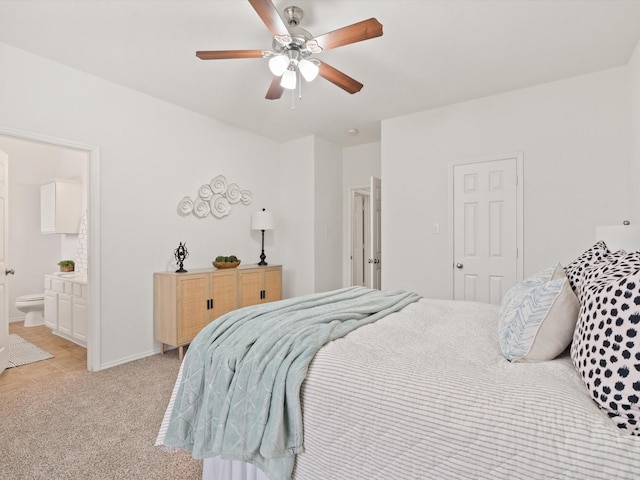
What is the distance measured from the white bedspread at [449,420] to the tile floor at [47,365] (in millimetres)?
2896

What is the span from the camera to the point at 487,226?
3.57 meters

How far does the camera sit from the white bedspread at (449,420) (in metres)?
0.83

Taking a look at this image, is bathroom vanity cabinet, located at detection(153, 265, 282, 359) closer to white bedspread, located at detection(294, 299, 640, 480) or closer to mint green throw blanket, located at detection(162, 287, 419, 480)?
mint green throw blanket, located at detection(162, 287, 419, 480)

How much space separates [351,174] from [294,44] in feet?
10.3

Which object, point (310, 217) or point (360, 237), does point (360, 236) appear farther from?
point (310, 217)

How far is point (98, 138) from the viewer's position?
10.4ft

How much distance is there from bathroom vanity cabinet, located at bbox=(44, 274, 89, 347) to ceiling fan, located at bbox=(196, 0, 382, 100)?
297 cm

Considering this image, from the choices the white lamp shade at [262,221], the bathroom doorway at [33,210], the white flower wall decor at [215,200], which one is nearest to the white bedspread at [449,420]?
the white flower wall decor at [215,200]

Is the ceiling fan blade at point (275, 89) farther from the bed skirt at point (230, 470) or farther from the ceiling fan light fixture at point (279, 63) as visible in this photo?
the bed skirt at point (230, 470)

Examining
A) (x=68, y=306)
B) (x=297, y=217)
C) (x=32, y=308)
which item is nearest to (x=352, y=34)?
(x=297, y=217)

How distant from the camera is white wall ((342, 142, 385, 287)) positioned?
5.18 meters

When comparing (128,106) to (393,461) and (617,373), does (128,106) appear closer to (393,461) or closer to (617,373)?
(393,461)

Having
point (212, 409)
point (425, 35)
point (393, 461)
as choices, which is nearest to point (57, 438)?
point (212, 409)

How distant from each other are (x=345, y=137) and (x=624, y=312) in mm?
4383
